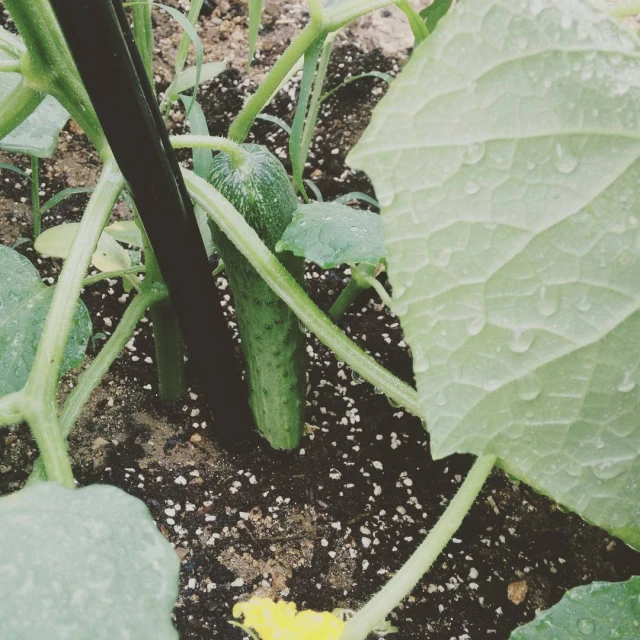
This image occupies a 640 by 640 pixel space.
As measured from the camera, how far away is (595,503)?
0.58m

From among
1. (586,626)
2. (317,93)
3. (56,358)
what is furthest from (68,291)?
(317,93)

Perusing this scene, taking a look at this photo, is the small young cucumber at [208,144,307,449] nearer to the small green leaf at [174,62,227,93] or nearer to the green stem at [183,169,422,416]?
the green stem at [183,169,422,416]

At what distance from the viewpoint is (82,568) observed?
501 millimetres

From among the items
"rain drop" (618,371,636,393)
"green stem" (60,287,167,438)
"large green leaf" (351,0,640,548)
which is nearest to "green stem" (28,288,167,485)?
"green stem" (60,287,167,438)

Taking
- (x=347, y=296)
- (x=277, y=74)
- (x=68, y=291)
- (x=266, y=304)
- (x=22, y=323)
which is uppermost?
(x=277, y=74)

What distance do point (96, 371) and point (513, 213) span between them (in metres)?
0.56

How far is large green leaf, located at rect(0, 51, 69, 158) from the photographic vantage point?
3.42 ft

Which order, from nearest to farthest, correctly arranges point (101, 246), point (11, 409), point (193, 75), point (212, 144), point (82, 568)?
point (82, 568), point (11, 409), point (212, 144), point (101, 246), point (193, 75)

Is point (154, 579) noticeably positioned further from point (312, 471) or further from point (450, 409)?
point (312, 471)

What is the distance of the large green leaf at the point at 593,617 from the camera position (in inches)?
27.0

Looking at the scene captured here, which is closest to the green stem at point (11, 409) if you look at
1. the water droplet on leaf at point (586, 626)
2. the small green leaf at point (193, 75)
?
the water droplet on leaf at point (586, 626)

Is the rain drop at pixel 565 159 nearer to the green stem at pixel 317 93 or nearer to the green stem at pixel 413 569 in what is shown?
the green stem at pixel 413 569

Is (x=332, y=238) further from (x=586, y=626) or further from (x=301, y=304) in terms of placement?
(x=586, y=626)

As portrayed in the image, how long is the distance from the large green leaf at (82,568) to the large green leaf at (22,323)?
0.34 m
